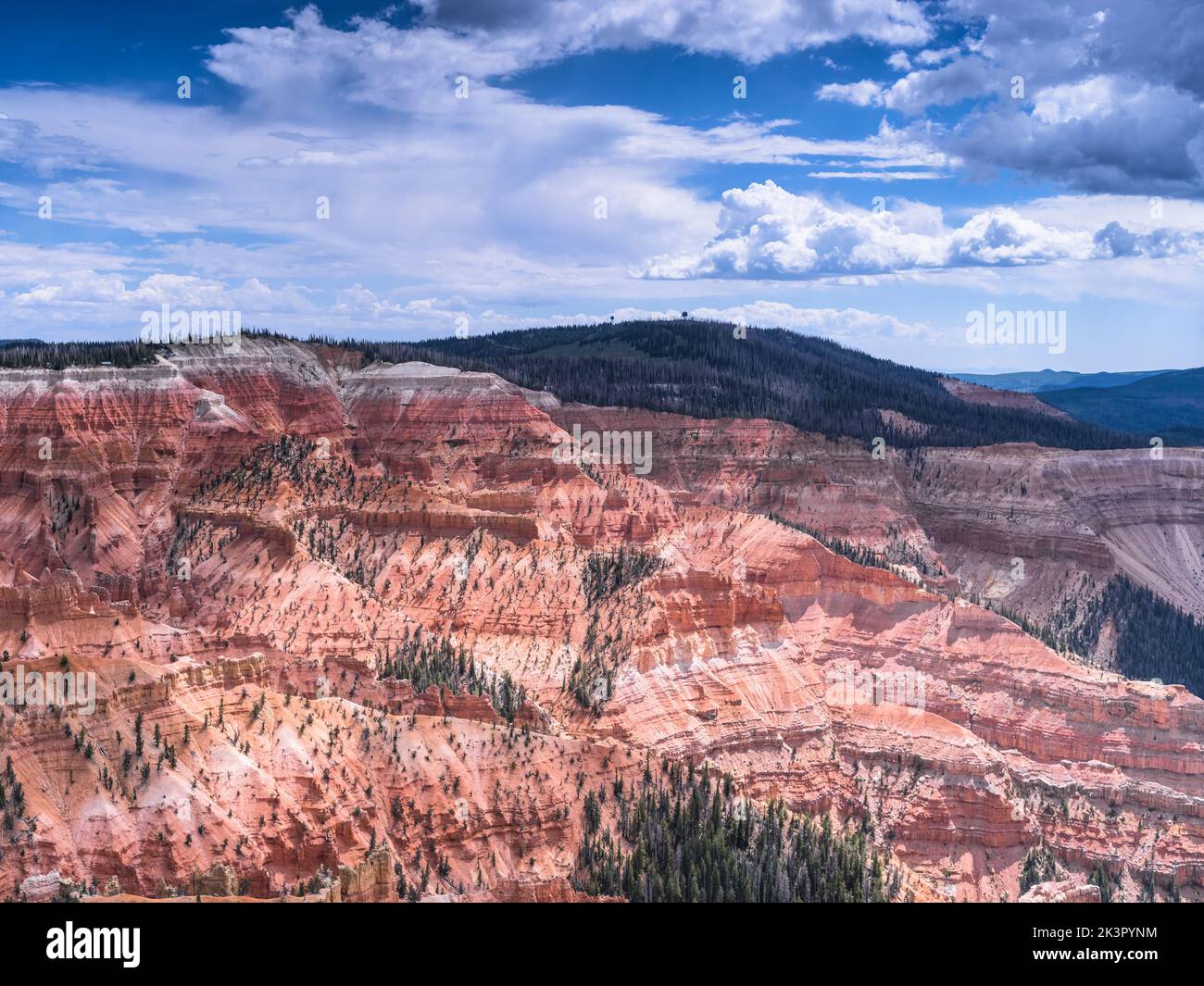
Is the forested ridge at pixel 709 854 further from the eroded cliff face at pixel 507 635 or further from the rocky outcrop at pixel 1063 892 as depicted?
the rocky outcrop at pixel 1063 892

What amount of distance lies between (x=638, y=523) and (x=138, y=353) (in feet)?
177

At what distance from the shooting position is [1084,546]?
16688 centimetres

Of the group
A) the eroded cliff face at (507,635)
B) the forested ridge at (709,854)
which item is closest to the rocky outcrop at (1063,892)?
the forested ridge at (709,854)

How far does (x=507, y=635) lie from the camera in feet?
350

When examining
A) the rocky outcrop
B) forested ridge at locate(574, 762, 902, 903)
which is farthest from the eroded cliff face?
the rocky outcrop

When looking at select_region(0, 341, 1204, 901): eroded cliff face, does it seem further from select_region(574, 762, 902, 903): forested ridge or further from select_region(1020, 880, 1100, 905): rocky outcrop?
select_region(1020, 880, 1100, 905): rocky outcrop

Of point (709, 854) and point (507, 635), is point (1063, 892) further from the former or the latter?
point (507, 635)

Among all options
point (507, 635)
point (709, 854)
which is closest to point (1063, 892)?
point (709, 854)

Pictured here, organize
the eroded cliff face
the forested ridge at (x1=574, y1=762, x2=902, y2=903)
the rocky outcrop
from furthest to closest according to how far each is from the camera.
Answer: the rocky outcrop < the forested ridge at (x1=574, y1=762, x2=902, y2=903) < the eroded cliff face

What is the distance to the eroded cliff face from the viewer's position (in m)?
57.6

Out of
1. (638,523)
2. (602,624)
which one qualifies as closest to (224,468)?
(638,523)

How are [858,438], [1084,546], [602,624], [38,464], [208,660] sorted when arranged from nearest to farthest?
[208,660]
[602,624]
[38,464]
[1084,546]
[858,438]

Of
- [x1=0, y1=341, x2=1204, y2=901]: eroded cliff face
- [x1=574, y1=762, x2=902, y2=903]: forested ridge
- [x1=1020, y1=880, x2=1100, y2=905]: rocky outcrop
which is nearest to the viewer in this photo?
[x1=0, y1=341, x2=1204, y2=901]: eroded cliff face
